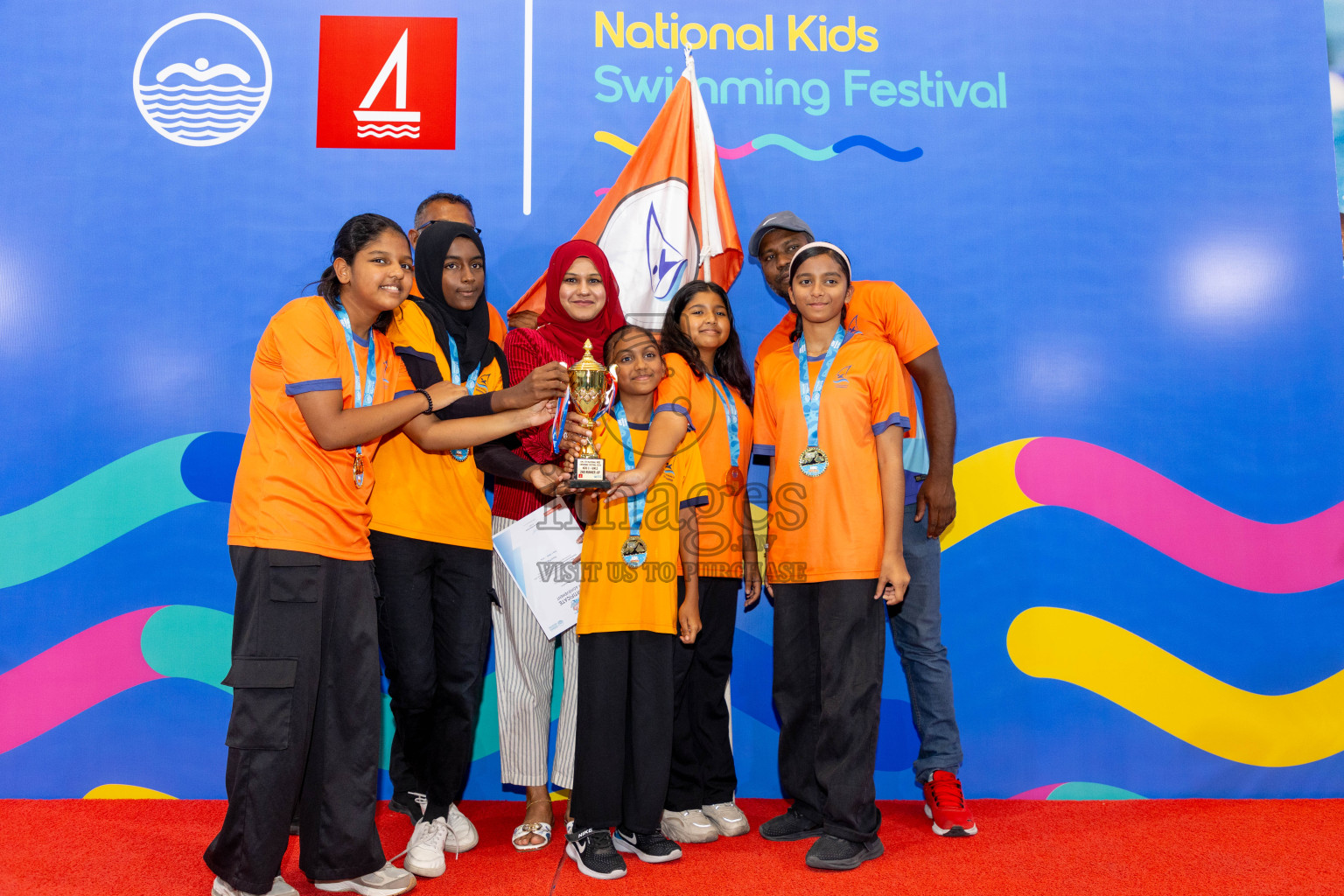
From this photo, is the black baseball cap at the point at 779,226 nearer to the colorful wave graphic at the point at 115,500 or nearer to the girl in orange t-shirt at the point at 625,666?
the girl in orange t-shirt at the point at 625,666

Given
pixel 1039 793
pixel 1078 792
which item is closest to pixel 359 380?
pixel 1039 793

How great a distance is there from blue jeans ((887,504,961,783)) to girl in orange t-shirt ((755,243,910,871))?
40cm

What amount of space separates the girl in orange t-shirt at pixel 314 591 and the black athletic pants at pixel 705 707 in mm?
904

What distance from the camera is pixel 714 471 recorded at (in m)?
2.89

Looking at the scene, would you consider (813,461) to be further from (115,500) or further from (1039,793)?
(115,500)

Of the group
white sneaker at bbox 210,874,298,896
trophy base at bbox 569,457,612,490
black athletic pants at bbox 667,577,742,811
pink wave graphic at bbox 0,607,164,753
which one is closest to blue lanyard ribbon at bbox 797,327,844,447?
black athletic pants at bbox 667,577,742,811

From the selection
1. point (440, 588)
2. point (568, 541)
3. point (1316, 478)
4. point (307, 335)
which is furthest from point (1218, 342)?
point (307, 335)

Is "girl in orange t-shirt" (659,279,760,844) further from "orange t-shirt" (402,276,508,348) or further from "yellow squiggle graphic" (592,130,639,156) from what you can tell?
"yellow squiggle graphic" (592,130,639,156)

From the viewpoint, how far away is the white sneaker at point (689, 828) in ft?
8.93

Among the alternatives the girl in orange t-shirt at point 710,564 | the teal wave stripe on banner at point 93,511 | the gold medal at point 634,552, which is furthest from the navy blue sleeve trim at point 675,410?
the teal wave stripe on banner at point 93,511

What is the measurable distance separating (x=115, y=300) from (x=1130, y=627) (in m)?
4.27

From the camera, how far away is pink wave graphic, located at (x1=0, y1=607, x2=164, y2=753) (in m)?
3.24

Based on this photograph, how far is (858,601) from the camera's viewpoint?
2.62 m

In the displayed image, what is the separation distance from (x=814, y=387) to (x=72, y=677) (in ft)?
9.93
